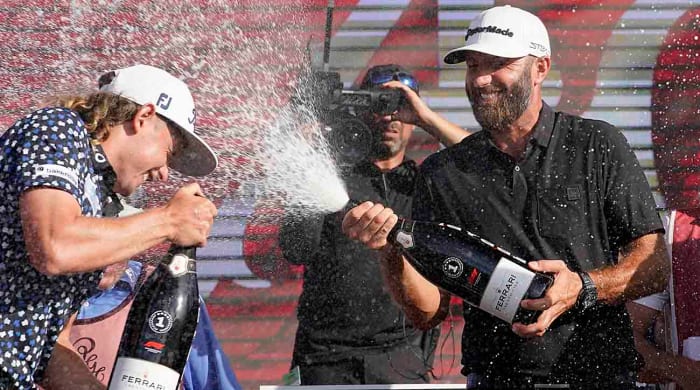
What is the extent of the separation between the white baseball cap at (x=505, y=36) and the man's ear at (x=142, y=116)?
1.35 meters

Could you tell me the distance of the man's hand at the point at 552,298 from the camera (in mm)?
3432

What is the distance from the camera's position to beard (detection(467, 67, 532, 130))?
159 inches

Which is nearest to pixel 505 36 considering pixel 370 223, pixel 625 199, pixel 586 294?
pixel 625 199

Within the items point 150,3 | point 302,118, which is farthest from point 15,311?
point 150,3

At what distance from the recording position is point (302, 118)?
612 cm

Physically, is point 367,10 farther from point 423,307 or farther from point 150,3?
point 423,307

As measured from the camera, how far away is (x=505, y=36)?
13.4 feet

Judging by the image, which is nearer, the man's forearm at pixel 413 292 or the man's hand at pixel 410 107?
the man's forearm at pixel 413 292

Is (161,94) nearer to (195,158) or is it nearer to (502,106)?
(195,158)

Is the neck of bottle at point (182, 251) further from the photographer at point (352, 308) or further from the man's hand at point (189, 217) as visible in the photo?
the photographer at point (352, 308)

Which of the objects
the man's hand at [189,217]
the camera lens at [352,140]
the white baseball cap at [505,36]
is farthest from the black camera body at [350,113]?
the man's hand at [189,217]

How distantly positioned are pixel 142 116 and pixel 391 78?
2.54 meters

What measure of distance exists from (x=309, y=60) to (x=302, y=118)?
139cm

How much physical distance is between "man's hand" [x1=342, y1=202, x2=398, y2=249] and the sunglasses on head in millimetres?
2123
